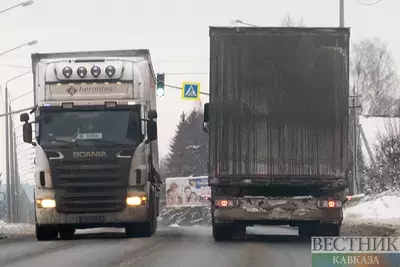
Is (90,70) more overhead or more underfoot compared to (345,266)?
more overhead

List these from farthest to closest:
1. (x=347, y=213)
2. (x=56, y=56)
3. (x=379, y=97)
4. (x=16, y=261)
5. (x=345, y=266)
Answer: (x=379, y=97), (x=347, y=213), (x=56, y=56), (x=16, y=261), (x=345, y=266)

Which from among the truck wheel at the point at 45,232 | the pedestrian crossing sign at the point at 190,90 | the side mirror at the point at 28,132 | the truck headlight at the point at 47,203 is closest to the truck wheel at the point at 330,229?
the truck headlight at the point at 47,203

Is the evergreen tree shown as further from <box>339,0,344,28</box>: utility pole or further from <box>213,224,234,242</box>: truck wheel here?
<box>213,224,234,242</box>: truck wheel

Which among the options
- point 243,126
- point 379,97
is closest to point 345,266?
point 243,126

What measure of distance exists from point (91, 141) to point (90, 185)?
3.08 ft

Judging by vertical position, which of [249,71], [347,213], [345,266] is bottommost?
[347,213]

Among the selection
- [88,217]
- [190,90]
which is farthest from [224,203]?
[190,90]

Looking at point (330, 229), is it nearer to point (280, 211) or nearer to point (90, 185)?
point (280, 211)

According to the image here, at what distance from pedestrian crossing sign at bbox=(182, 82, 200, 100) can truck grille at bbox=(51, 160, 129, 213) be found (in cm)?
1537

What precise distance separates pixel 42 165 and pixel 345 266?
42.2 feet

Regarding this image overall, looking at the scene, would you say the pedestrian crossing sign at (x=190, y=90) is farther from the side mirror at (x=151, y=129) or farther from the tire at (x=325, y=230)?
the side mirror at (x=151, y=129)

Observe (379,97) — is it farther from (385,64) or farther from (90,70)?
(90,70)

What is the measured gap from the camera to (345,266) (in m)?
5.77

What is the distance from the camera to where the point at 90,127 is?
1816 centimetres
